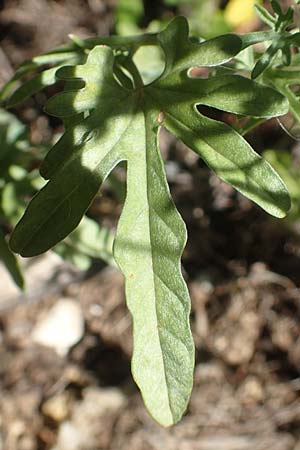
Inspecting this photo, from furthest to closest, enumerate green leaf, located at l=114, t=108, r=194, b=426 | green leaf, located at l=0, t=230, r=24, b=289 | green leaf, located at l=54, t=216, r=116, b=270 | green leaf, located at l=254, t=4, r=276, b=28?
green leaf, located at l=54, t=216, r=116, b=270 → green leaf, located at l=0, t=230, r=24, b=289 → green leaf, located at l=254, t=4, r=276, b=28 → green leaf, located at l=114, t=108, r=194, b=426

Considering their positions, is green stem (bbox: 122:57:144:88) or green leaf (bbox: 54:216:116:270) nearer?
green stem (bbox: 122:57:144:88)

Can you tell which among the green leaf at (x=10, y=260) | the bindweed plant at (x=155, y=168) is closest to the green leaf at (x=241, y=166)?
the bindweed plant at (x=155, y=168)

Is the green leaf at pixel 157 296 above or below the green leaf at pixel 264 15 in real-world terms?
below

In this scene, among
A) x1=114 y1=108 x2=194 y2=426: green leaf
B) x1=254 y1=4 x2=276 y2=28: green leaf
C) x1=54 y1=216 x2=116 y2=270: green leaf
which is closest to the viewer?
x1=114 y1=108 x2=194 y2=426: green leaf

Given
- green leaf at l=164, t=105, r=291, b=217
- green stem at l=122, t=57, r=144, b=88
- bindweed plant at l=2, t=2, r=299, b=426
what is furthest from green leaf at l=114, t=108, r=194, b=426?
green stem at l=122, t=57, r=144, b=88

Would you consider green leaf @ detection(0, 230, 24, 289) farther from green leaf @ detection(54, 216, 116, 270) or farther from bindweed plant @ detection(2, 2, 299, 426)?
bindweed plant @ detection(2, 2, 299, 426)

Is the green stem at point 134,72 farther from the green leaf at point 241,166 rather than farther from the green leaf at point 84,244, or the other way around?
the green leaf at point 84,244

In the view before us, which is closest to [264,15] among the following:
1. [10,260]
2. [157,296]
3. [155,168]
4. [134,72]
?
[134,72]

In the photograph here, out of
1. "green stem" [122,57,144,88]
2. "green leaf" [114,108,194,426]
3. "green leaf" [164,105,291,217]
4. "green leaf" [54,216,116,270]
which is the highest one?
"green stem" [122,57,144,88]

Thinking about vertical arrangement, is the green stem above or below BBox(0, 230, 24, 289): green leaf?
above
